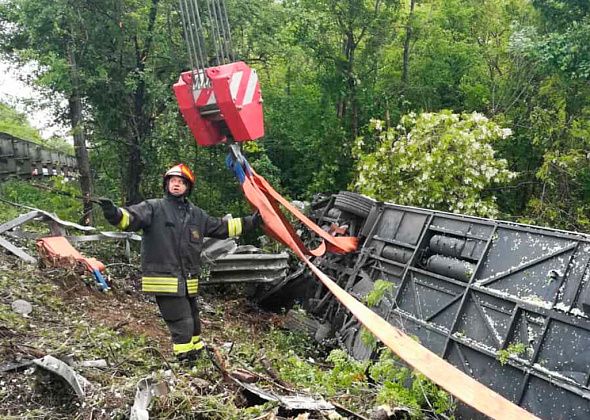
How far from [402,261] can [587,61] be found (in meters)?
4.70

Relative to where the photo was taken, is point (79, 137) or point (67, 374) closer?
point (67, 374)

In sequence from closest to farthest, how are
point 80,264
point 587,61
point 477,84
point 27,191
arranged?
point 80,264 → point 587,61 → point 27,191 → point 477,84

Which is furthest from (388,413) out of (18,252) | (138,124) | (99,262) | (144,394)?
(138,124)

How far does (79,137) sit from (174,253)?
5.39 m

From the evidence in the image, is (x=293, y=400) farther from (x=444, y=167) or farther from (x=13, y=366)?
(x=444, y=167)

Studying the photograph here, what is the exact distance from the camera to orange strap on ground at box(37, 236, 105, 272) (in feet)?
18.9

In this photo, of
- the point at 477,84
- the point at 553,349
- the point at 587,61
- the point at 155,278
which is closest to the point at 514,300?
the point at 553,349

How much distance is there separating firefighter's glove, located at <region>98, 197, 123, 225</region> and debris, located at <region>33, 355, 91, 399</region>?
107cm

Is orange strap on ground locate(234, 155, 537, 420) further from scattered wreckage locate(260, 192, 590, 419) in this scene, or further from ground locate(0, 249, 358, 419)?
scattered wreckage locate(260, 192, 590, 419)

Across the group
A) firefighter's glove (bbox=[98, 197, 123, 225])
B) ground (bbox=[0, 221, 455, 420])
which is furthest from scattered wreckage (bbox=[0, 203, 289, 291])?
firefighter's glove (bbox=[98, 197, 123, 225])

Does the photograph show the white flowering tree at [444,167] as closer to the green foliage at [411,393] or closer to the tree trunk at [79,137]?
the green foliage at [411,393]

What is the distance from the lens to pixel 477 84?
1130 cm

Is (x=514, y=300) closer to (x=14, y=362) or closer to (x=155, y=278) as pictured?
(x=155, y=278)

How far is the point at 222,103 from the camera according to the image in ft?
16.9
